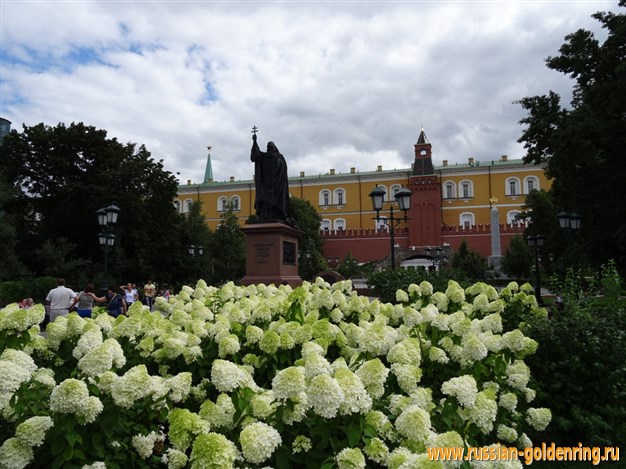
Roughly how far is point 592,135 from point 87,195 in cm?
2828

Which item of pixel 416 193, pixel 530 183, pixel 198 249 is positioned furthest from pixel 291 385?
pixel 530 183

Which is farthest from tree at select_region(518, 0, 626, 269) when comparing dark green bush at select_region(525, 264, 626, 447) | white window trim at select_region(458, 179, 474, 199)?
white window trim at select_region(458, 179, 474, 199)

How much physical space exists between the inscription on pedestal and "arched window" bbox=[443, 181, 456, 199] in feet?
179

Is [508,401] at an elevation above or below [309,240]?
below

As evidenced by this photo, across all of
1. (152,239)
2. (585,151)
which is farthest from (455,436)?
(152,239)

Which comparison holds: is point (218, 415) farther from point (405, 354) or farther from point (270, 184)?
point (270, 184)

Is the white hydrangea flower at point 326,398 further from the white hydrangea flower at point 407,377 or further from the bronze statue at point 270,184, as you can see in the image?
the bronze statue at point 270,184

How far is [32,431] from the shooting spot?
2.49 meters

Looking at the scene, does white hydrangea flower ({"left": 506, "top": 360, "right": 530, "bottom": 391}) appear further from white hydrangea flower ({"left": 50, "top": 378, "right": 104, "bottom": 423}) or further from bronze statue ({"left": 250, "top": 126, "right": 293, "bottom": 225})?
bronze statue ({"left": 250, "top": 126, "right": 293, "bottom": 225})

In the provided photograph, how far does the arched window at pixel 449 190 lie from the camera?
2532 inches

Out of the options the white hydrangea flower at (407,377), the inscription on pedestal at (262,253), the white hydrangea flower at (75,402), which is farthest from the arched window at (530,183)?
the white hydrangea flower at (75,402)

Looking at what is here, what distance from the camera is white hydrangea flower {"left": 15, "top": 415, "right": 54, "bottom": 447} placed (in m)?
2.48

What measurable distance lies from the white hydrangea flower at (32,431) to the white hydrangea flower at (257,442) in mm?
1022

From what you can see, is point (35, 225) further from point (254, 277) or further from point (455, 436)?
point (455, 436)
